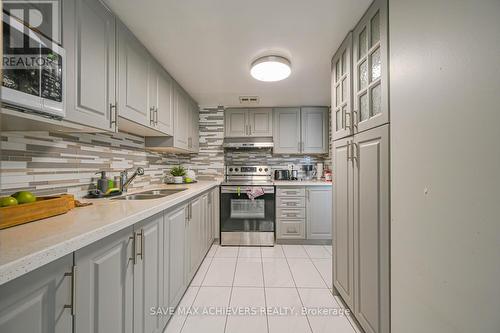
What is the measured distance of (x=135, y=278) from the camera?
3.35 ft

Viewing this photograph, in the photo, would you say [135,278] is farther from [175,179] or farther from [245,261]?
[175,179]

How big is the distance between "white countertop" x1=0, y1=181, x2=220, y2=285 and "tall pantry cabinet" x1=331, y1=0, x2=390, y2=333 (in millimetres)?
1247

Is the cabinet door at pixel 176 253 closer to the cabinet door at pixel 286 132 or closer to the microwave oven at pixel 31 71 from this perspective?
the microwave oven at pixel 31 71

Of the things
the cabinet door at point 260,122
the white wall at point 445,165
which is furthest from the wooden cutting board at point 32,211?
the cabinet door at point 260,122

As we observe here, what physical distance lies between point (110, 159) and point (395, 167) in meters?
2.03

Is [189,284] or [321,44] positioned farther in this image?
[189,284]

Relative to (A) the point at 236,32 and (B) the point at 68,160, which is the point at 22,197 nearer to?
(B) the point at 68,160

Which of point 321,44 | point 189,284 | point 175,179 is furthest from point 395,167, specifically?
point 175,179

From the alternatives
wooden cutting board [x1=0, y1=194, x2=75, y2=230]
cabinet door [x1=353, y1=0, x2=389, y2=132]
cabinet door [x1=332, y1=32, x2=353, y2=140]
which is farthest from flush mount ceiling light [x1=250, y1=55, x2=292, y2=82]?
wooden cutting board [x1=0, y1=194, x2=75, y2=230]

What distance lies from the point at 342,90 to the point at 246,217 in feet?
6.50

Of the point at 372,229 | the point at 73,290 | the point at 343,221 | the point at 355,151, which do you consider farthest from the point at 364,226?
the point at 73,290

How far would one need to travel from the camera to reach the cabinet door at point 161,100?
1.81 m

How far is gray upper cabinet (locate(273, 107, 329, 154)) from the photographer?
3326mm

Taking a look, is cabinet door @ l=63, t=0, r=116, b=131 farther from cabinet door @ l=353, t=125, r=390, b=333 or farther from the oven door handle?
the oven door handle
